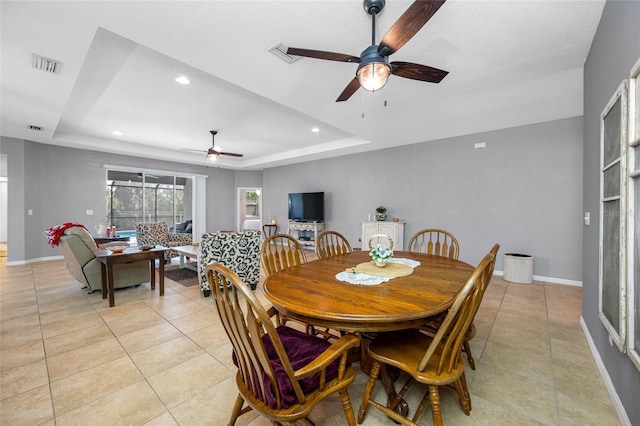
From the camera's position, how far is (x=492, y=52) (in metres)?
2.36

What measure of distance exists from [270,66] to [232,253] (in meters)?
2.32

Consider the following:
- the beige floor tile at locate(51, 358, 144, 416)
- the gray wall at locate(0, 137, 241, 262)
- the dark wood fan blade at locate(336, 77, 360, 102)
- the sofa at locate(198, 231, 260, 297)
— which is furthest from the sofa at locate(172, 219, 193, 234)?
the dark wood fan blade at locate(336, 77, 360, 102)

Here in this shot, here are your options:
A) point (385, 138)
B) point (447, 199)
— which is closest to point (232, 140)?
point (385, 138)

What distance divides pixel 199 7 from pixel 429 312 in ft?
7.75

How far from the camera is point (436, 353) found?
1.39 metres

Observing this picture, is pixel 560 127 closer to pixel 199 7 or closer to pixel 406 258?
pixel 406 258

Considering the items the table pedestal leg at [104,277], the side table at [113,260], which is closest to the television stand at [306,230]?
the side table at [113,260]

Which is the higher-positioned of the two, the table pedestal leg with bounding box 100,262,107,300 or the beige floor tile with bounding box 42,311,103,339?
the table pedestal leg with bounding box 100,262,107,300

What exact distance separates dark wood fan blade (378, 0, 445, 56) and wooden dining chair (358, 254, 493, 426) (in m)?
1.34

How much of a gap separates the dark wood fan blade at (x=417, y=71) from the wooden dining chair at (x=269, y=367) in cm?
187

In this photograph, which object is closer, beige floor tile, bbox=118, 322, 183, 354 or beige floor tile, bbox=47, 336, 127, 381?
beige floor tile, bbox=47, 336, 127, 381

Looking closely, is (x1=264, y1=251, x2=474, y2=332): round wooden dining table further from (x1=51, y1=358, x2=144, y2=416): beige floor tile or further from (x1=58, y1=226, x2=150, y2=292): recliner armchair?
(x1=58, y1=226, x2=150, y2=292): recliner armchair

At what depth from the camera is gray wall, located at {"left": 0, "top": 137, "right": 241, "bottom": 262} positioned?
207 inches

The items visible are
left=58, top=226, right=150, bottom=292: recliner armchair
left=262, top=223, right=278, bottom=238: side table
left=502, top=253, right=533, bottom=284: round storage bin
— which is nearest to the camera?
left=58, top=226, right=150, bottom=292: recliner armchair
